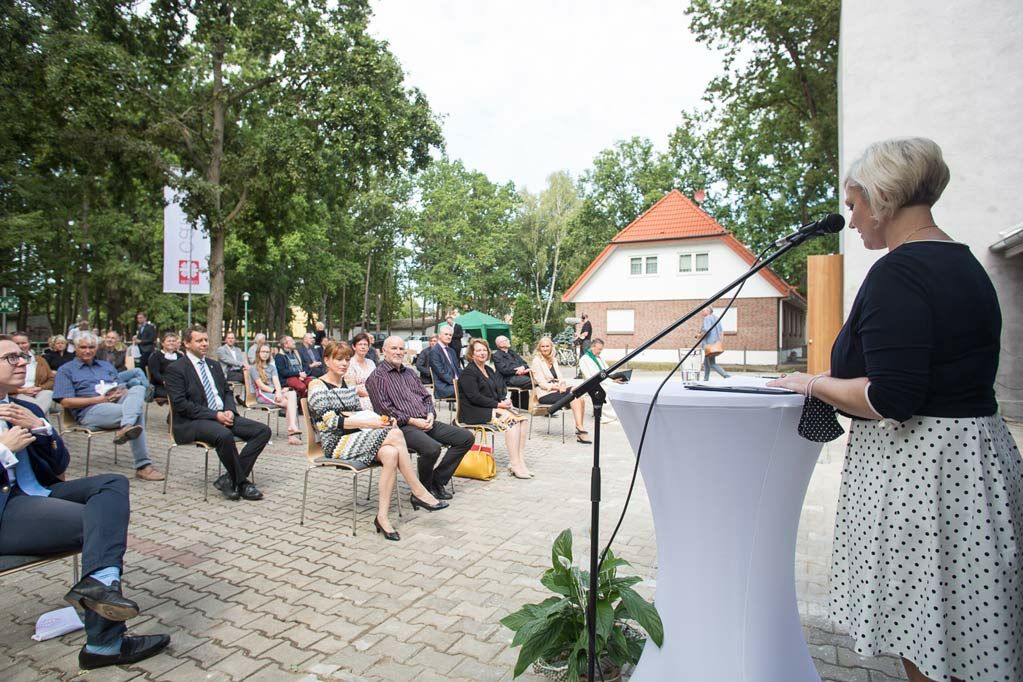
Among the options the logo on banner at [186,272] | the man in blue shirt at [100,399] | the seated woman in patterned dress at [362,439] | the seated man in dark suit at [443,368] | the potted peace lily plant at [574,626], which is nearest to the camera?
the potted peace lily plant at [574,626]

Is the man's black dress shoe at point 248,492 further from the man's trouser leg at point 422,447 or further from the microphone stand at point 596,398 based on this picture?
the microphone stand at point 596,398

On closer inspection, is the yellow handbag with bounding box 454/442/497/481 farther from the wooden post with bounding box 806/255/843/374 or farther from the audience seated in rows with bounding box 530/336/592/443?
the wooden post with bounding box 806/255/843/374

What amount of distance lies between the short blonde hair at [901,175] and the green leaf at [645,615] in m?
1.53

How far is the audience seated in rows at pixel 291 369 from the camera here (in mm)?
9672

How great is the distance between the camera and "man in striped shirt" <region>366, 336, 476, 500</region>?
5516mm

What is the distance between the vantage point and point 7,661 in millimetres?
2893

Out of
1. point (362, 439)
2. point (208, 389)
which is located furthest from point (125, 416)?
point (362, 439)

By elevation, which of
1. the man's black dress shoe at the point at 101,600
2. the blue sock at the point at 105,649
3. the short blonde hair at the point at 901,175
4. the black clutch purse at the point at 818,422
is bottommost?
the blue sock at the point at 105,649

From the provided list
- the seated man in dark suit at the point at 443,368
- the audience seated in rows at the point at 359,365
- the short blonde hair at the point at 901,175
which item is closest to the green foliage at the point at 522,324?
the seated man in dark suit at the point at 443,368

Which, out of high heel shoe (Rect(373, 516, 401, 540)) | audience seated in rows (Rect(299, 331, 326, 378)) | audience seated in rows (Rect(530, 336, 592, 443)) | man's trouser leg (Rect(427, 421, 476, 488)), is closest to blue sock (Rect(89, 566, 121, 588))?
high heel shoe (Rect(373, 516, 401, 540))

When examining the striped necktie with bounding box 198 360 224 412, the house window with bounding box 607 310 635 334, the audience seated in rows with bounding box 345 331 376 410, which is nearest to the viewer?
the striped necktie with bounding box 198 360 224 412

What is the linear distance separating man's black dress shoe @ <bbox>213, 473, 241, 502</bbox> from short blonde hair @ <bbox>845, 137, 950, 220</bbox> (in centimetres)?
569

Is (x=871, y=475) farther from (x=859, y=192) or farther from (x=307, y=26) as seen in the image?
(x=307, y=26)

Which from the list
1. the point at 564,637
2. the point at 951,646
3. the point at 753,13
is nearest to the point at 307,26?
the point at 753,13
